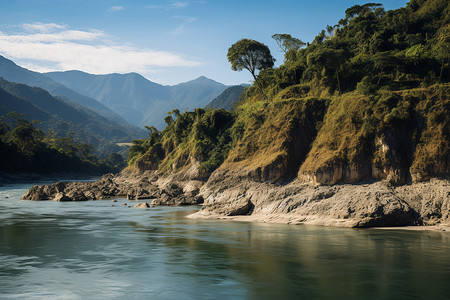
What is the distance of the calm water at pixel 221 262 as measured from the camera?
15.4m

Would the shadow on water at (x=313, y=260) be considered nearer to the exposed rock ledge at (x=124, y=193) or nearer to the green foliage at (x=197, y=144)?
the exposed rock ledge at (x=124, y=193)

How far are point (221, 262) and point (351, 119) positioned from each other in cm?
2264

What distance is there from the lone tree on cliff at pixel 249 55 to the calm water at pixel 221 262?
113 feet

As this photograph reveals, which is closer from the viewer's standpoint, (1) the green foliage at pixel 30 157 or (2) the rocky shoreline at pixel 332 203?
(2) the rocky shoreline at pixel 332 203

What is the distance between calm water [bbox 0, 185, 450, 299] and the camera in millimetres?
15438

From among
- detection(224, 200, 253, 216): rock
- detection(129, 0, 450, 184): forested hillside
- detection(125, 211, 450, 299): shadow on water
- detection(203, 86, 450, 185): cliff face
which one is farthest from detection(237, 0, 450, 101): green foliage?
detection(125, 211, 450, 299): shadow on water

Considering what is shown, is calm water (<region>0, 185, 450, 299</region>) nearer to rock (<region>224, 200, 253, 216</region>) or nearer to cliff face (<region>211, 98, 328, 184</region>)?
rock (<region>224, 200, 253, 216</region>)

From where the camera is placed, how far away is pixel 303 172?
1455 inches

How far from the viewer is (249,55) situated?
199 feet

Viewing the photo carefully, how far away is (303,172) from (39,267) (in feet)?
80.8

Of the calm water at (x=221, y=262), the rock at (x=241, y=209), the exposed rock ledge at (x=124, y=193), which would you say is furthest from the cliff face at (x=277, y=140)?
the exposed rock ledge at (x=124, y=193)

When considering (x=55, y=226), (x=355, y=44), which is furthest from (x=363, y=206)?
(x=355, y=44)

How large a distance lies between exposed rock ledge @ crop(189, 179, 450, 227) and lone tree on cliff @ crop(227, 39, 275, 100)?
27298 millimetres

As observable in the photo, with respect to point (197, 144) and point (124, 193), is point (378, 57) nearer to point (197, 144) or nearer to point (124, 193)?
point (197, 144)
